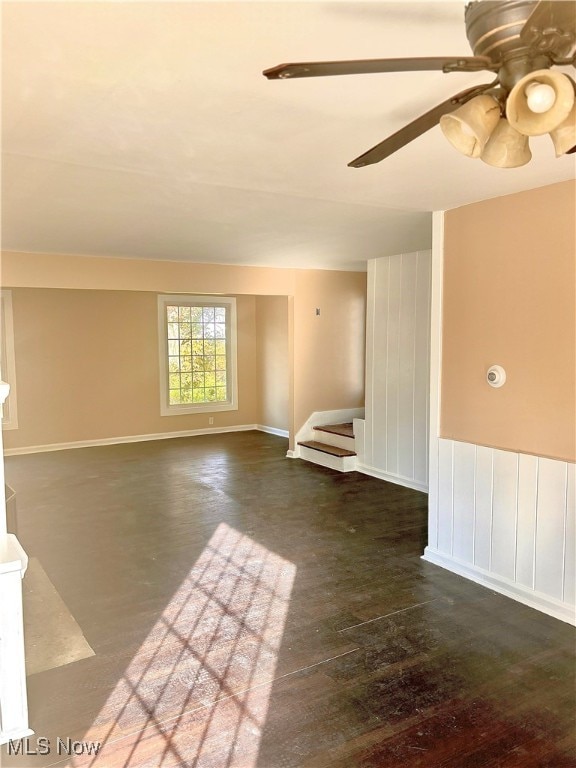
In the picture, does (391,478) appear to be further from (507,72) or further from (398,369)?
(507,72)

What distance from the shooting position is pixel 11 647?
208 cm

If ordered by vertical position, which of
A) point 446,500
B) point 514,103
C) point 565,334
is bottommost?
point 446,500

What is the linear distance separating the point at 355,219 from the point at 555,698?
9.92 ft

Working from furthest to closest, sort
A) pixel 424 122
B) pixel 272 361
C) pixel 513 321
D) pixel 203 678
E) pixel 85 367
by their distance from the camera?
pixel 272 361 < pixel 85 367 < pixel 513 321 < pixel 203 678 < pixel 424 122

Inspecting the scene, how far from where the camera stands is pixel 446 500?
12.0ft

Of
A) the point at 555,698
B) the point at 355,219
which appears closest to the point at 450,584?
the point at 555,698

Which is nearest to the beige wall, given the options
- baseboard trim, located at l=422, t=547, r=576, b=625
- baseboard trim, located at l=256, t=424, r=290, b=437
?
baseboard trim, located at l=256, t=424, r=290, b=437

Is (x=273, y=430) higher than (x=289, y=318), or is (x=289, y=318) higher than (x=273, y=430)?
(x=289, y=318)

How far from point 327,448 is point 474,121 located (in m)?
5.59

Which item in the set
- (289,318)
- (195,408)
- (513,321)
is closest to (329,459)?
(289,318)

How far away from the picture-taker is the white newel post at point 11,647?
2.06 m

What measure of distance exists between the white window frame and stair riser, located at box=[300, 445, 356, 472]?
150 inches

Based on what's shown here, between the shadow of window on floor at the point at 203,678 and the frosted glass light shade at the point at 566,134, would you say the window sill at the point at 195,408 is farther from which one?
Answer: the frosted glass light shade at the point at 566,134

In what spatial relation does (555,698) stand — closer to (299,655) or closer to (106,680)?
(299,655)
